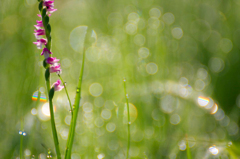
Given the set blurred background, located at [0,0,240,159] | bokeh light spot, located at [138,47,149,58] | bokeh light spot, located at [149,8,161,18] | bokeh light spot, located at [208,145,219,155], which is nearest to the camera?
bokeh light spot, located at [208,145,219,155]

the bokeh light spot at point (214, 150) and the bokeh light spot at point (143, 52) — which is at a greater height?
the bokeh light spot at point (143, 52)

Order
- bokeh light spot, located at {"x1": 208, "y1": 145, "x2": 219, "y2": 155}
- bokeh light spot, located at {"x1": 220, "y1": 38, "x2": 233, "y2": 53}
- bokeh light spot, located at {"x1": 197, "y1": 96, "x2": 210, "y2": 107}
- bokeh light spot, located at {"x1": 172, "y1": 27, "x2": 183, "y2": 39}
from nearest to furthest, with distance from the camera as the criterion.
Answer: bokeh light spot, located at {"x1": 208, "y1": 145, "x2": 219, "y2": 155}, bokeh light spot, located at {"x1": 197, "y1": 96, "x2": 210, "y2": 107}, bokeh light spot, located at {"x1": 220, "y1": 38, "x2": 233, "y2": 53}, bokeh light spot, located at {"x1": 172, "y1": 27, "x2": 183, "y2": 39}

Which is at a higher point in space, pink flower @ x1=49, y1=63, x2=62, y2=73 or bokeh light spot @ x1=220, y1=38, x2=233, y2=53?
bokeh light spot @ x1=220, y1=38, x2=233, y2=53

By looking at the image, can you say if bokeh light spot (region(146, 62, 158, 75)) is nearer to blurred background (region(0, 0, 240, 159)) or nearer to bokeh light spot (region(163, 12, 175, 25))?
blurred background (region(0, 0, 240, 159))

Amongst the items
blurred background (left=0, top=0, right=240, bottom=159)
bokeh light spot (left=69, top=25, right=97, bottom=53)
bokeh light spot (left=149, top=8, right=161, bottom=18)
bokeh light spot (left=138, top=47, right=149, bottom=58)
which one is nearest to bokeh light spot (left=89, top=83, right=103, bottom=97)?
blurred background (left=0, top=0, right=240, bottom=159)

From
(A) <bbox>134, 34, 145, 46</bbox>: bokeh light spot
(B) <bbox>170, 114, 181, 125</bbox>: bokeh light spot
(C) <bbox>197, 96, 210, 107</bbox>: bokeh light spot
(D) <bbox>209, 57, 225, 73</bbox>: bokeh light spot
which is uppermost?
(A) <bbox>134, 34, 145, 46</bbox>: bokeh light spot

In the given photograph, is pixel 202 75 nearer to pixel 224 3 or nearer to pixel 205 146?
pixel 205 146

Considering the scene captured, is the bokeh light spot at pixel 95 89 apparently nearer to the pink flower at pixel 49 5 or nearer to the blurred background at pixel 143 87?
the blurred background at pixel 143 87

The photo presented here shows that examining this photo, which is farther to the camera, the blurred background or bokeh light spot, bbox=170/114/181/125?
bokeh light spot, bbox=170/114/181/125

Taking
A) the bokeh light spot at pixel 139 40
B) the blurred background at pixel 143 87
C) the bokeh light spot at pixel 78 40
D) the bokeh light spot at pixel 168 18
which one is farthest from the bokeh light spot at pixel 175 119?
the bokeh light spot at pixel 78 40

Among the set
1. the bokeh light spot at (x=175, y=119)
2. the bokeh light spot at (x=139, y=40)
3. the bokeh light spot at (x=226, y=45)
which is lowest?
the bokeh light spot at (x=175, y=119)
